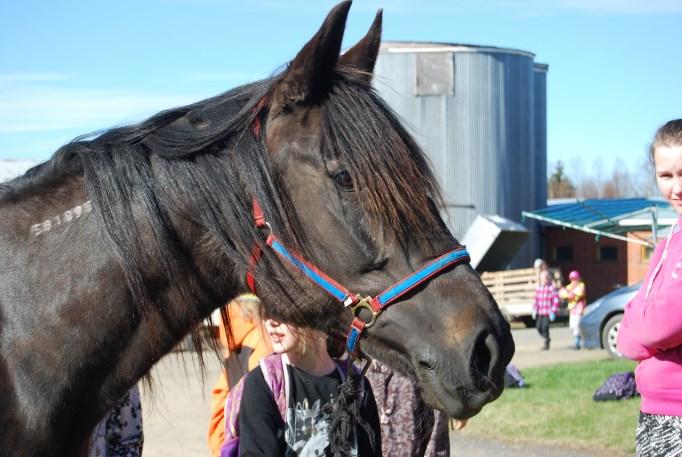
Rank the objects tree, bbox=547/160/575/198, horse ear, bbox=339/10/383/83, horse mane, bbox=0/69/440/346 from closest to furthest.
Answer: horse mane, bbox=0/69/440/346 < horse ear, bbox=339/10/383/83 < tree, bbox=547/160/575/198

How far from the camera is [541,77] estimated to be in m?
34.5

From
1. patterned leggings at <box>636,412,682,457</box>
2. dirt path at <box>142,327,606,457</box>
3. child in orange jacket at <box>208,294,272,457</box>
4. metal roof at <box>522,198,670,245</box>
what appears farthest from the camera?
metal roof at <box>522,198,670,245</box>

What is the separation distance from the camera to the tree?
242 ft

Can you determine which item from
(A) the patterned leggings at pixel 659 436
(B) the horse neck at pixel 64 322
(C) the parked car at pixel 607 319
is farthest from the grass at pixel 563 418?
(B) the horse neck at pixel 64 322

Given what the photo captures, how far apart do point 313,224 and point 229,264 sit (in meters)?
0.29

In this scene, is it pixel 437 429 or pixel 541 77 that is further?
pixel 541 77

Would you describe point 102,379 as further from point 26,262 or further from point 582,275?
point 582,275

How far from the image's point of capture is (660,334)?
112 inches

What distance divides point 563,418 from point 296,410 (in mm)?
5839

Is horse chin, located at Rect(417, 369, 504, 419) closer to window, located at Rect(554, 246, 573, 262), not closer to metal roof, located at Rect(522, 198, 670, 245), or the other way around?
metal roof, located at Rect(522, 198, 670, 245)

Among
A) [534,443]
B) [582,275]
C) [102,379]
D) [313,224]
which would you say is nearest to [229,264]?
[313,224]

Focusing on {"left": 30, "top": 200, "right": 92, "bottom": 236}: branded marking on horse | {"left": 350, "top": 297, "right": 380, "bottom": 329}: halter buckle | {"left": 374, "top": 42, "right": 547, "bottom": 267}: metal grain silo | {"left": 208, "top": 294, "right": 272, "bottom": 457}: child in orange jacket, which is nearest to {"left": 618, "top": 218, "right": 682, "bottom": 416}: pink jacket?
{"left": 350, "top": 297, "right": 380, "bottom": 329}: halter buckle

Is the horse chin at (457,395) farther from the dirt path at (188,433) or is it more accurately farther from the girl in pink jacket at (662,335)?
the dirt path at (188,433)

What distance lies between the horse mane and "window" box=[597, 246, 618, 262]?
109ft
